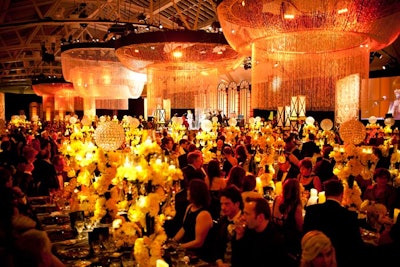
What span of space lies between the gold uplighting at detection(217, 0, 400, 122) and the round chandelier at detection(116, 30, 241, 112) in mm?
1549

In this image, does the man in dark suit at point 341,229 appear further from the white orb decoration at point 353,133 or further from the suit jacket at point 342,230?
the white orb decoration at point 353,133

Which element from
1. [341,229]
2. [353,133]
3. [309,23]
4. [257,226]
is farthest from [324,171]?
[257,226]

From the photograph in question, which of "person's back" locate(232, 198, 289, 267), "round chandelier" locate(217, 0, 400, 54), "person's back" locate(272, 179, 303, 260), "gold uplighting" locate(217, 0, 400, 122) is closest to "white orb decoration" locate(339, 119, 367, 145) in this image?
"gold uplighting" locate(217, 0, 400, 122)

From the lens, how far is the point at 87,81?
1070cm

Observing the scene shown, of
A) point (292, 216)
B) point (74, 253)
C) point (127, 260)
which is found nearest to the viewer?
point (127, 260)

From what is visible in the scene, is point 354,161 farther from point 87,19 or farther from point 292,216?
point 87,19

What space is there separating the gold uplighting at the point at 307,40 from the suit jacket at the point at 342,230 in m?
2.11

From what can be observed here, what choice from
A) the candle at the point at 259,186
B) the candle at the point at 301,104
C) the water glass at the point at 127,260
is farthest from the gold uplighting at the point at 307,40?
the water glass at the point at 127,260

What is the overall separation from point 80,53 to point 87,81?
0.85 metres

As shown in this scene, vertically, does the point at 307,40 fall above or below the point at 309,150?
above

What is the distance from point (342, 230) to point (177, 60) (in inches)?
211

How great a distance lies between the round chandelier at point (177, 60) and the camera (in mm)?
7117

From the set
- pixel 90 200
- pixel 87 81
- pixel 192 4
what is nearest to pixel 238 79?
pixel 192 4

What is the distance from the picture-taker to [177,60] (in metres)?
8.09
